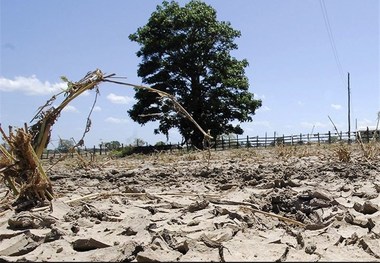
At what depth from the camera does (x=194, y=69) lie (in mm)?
28516

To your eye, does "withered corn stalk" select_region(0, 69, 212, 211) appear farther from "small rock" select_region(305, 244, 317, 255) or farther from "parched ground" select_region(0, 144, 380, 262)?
"small rock" select_region(305, 244, 317, 255)

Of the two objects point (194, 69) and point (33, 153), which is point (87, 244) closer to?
point (33, 153)

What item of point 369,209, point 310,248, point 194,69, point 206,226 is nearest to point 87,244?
point 206,226

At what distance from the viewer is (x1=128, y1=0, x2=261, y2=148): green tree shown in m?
27.5

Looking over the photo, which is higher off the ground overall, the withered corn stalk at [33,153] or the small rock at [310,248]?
the withered corn stalk at [33,153]

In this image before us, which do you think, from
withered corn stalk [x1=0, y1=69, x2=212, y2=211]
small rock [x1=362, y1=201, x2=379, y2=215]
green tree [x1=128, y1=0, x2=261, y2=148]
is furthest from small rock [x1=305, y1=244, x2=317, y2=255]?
green tree [x1=128, y1=0, x2=261, y2=148]

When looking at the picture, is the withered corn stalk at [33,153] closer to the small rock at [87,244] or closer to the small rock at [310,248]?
the small rock at [87,244]

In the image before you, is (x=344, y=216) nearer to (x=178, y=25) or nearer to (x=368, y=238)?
(x=368, y=238)

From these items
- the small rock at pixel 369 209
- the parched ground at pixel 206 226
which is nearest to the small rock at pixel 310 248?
the parched ground at pixel 206 226

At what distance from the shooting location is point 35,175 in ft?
12.4

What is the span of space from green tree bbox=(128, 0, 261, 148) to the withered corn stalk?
22.6 m

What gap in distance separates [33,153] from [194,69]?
25.1 meters

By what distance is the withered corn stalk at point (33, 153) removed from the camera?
12.4 ft

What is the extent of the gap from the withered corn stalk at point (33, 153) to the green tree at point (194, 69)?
74.0 feet
